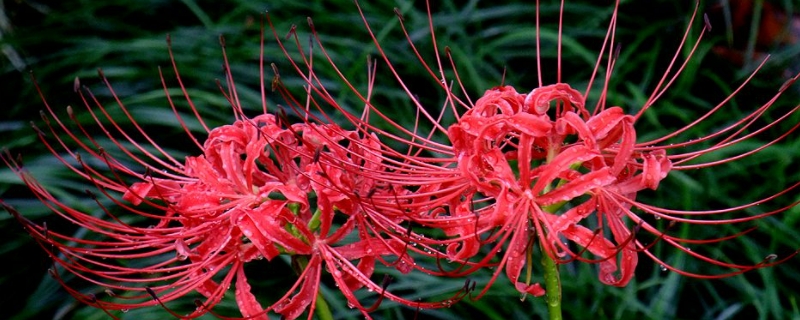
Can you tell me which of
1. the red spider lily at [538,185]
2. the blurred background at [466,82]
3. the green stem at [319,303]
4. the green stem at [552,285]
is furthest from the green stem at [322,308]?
the blurred background at [466,82]

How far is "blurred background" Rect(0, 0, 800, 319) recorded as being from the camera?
2361mm

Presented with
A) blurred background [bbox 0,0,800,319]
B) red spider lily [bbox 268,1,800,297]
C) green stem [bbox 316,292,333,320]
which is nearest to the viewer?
red spider lily [bbox 268,1,800,297]

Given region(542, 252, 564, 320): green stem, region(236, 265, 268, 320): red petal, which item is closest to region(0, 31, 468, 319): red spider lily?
region(236, 265, 268, 320): red petal

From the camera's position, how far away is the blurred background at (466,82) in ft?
7.75

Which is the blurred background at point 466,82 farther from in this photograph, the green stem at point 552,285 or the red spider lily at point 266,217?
the green stem at point 552,285

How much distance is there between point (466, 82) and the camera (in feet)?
9.57

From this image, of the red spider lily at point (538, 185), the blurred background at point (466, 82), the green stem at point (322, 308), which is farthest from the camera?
the blurred background at point (466, 82)

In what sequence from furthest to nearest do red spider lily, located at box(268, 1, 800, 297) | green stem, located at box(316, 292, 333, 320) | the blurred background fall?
the blurred background, green stem, located at box(316, 292, 333, 320), red spider lily, located at box(268, 1, 800, 297)

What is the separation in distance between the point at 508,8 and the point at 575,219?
6.56ft

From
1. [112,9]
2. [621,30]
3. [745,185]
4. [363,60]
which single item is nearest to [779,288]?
[745,185]

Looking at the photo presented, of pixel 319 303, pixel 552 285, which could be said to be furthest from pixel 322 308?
pixel 552 285

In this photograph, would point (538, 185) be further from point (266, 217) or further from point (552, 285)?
point (266, 217)

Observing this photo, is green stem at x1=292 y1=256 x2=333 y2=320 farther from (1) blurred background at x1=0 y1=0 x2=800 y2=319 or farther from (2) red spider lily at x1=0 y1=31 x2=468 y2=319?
(1) blurred background at x1=0 y1=0 x2=800 y2=319

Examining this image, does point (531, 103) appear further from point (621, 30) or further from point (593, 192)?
point (621, 30)
